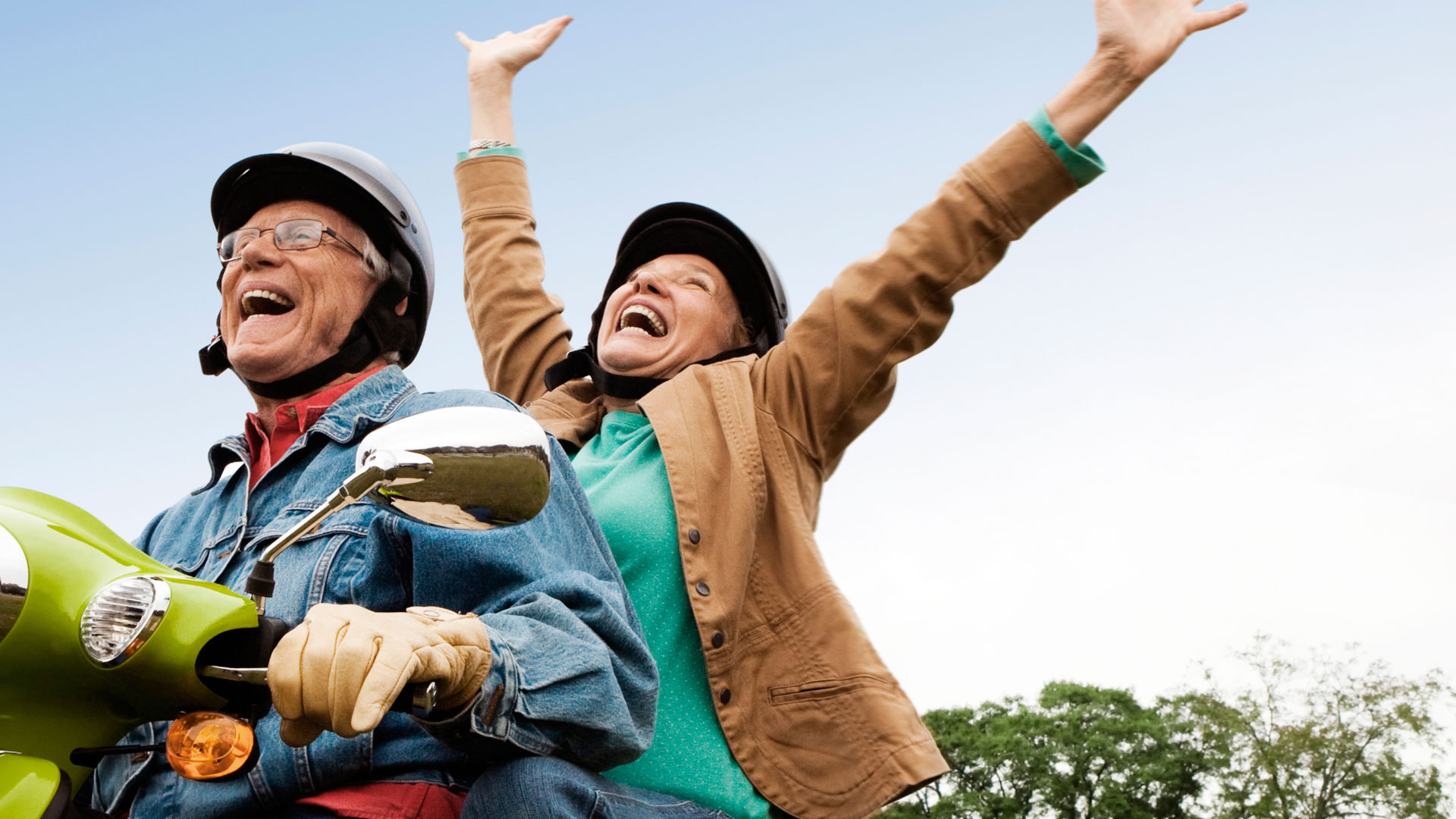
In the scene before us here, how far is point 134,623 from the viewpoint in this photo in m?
1.83

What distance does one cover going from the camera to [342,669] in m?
1.65

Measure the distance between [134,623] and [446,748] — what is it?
0.77 metres

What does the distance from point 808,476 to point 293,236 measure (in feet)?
5.60

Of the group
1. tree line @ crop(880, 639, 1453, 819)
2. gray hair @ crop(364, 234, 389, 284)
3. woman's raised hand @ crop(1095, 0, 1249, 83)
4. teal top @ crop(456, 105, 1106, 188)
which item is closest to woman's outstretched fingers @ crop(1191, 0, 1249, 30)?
woman's raised hand @ crop(1095, 0, 1249, 83)

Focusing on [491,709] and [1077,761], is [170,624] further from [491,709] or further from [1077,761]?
[1077,761]

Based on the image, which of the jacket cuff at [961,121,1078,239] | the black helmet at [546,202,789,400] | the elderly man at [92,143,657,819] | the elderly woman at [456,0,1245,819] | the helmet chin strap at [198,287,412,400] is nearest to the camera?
the elderly man at [92,143,657,819]

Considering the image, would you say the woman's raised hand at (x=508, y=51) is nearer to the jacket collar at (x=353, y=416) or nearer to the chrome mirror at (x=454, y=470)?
the jacket collar at (x=353, y=416)

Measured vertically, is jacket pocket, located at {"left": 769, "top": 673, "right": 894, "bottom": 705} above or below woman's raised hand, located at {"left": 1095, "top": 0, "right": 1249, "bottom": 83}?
below

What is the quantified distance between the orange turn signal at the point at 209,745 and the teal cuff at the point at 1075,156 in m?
3.15

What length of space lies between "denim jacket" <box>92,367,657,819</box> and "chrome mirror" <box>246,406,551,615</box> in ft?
1.15

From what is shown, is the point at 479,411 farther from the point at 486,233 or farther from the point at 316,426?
the point at 486,233

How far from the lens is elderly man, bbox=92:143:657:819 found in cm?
193

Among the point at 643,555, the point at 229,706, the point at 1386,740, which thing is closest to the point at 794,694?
the point at 643,555

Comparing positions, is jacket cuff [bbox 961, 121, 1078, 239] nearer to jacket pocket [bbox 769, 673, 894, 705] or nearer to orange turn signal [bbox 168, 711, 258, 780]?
jacket pocket [bbox 769, 673, 894, 705]
